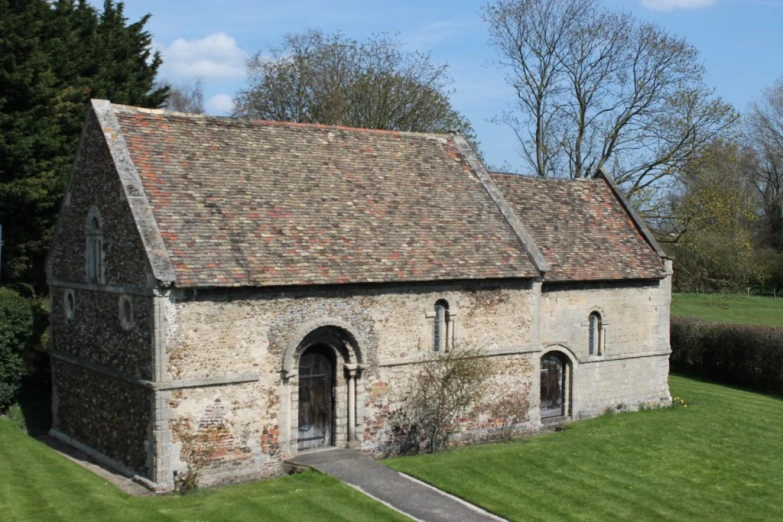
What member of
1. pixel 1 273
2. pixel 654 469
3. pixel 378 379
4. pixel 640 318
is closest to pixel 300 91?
pixel 1 273

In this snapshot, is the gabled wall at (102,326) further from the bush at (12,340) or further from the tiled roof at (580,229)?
the tiled roof at (580,229)

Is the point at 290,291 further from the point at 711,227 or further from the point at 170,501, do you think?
the point at 711,227

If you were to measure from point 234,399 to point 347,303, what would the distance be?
350 centimetres

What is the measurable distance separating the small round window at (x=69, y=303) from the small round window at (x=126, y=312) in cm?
344

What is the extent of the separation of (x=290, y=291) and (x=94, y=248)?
210 inches

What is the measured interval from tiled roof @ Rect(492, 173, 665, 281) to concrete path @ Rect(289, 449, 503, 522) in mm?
8096

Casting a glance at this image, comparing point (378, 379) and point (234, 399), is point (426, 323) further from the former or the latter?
point (234, 399)

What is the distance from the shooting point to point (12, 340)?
23.1 metres

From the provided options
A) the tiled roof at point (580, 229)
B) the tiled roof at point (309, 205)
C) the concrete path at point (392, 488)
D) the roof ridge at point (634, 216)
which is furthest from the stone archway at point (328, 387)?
the roof ridge at point (634, 216)

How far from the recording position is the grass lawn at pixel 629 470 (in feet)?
56.6

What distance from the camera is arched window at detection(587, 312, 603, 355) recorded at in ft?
83.3

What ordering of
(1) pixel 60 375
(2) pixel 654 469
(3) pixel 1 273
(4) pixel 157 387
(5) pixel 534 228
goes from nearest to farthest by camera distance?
1. (4) pixel 157 387
2. (2) pixel 654 469
3. (1) pixel 60 375
4. (5) pixel 534 228
5. (3) pixel 1 273

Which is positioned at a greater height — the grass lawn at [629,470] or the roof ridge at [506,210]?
the roof ridge at [506,210]

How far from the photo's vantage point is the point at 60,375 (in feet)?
73.8
